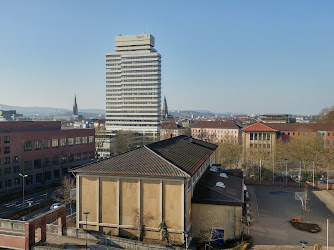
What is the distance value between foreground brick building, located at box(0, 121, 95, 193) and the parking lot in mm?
41224

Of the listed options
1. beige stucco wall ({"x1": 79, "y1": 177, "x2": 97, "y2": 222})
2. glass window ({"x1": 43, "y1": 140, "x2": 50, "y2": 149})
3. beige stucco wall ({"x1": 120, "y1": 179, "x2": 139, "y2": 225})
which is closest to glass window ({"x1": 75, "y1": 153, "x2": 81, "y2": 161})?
glass window ({"x1": 43, "y1": 140, "x2": 50, "y2": 149})

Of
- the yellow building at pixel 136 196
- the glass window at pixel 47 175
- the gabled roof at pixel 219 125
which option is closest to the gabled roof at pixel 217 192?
the yellow building at pixel 136 196

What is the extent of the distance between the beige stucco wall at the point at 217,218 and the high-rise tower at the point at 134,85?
4913 inches

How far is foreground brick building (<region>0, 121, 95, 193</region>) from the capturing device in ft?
182

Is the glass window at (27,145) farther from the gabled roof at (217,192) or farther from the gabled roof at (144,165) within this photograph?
the gabled roof at (217,192)

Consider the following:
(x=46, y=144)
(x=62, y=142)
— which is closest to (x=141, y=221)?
(x=46, y=144)

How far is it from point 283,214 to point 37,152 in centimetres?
4838

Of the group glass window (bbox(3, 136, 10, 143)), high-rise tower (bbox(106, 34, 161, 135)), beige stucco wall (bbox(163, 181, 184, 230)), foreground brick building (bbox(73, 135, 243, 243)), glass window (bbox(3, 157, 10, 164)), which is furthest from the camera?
high-rise tower (bbox(106, 34, 161, 135))

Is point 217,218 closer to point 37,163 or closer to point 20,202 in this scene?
point 20,202

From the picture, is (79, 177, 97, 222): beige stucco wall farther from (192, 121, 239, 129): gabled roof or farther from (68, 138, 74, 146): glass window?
(192, 121, 239, 129): gabled roof

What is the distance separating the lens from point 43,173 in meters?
61.6

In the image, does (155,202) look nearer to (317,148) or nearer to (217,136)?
(317,148)

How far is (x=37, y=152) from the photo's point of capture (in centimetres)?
6172

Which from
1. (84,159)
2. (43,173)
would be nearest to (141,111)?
(84,159)
